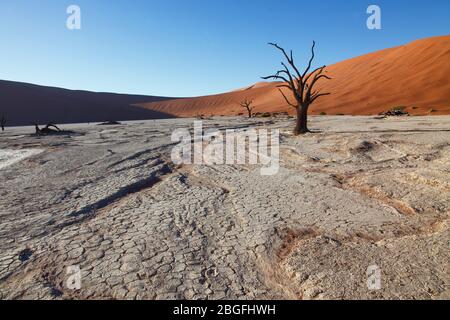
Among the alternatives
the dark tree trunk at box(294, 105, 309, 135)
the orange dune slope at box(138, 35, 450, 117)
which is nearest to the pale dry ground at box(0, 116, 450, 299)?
the dark tree trunk at box(294, 105, 309, 135)

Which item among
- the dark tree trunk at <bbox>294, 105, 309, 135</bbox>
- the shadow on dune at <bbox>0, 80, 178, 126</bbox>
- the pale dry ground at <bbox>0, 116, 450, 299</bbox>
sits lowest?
the pale dry ground at <bbox>0, 116, 450, 299</bbox>

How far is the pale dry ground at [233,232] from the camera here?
2.13 m

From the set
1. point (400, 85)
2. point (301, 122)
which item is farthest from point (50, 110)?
point (301, 122)

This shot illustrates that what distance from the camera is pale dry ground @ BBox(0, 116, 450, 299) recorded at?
2127 mm

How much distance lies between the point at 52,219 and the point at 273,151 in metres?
4.79

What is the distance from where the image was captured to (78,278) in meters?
2.25

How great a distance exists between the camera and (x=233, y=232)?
2951 mm

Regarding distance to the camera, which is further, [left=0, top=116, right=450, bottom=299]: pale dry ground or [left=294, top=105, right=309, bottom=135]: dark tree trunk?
[left=294, top=105, right=309, bottom=135]: dark tree trunk

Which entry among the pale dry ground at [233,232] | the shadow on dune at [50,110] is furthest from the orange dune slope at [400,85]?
the shadow on dune at [50,110]

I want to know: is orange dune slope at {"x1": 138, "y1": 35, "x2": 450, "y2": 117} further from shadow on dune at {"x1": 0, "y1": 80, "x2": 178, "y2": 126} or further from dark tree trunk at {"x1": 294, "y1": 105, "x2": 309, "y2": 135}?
shadow on dune at {"x1": 0, "y1": 80, "x2": 178, "y2": 126}

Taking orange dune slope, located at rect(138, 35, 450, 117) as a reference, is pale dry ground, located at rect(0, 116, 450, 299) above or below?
below

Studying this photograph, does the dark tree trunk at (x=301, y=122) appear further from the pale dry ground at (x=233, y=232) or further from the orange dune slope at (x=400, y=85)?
the orange dune slope at (x=400, y=85)
